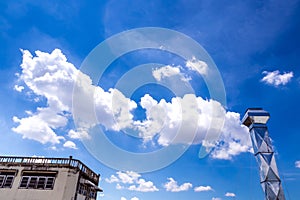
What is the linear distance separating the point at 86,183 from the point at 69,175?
2.63 metres

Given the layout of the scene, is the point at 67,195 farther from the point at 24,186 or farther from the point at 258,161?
the point at 258,161

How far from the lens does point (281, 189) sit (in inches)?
558

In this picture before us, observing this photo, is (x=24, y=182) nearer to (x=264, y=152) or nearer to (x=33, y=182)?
(x=33, y=182)

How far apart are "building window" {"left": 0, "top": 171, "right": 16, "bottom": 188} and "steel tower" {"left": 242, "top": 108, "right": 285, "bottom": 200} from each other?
18100 millimetres

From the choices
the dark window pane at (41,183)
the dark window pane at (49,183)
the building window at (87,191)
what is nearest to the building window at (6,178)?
the dark window pane at (41,183)

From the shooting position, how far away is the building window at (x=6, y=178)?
17812 mm

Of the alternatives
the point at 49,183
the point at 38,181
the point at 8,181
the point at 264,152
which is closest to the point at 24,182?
the point at 38,181

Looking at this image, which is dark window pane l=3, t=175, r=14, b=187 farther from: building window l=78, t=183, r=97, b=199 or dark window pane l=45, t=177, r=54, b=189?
building window l=78, t=183, r=97, b=199

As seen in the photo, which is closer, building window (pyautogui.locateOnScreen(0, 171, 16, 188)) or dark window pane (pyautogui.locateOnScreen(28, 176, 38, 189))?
dark window pane (pyautogui.locateOnScreen(28, 176, 38, 189))

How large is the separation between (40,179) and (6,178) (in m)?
2.76

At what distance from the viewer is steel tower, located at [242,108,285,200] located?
46.8 feet

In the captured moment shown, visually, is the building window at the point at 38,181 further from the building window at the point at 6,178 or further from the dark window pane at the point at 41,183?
the building window at the point at 6,178

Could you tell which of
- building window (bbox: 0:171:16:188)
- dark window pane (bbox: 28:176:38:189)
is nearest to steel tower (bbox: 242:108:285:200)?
dark window pane (bbox: 28:176:38:189)

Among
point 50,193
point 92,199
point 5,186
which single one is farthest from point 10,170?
point 92,199
